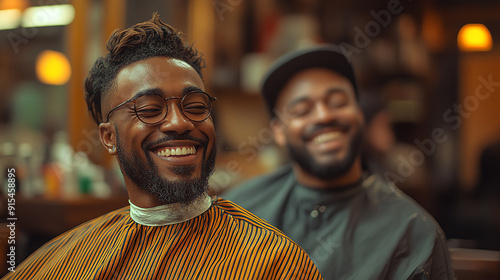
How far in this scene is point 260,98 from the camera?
10.4 ft

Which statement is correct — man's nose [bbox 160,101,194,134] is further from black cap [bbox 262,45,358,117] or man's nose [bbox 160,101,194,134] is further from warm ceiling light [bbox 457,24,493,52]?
warm ceiling light [bbox 457,24,493,52]

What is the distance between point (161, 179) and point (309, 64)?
0.69 metres

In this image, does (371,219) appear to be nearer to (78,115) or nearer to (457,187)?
(78,115)

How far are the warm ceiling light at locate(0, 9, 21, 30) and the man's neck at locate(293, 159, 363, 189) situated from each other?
3.25ft

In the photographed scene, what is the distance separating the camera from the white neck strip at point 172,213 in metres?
1.07

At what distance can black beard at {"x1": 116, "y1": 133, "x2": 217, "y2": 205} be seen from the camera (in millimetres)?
1014

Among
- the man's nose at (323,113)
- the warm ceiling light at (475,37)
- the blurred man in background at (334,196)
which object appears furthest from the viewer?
the warm ceiling light at (475,37)

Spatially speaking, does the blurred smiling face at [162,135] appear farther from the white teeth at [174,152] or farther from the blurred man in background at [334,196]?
the blurred man in background at [334,196]

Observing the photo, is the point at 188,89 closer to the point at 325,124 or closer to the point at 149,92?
the point at 149,92

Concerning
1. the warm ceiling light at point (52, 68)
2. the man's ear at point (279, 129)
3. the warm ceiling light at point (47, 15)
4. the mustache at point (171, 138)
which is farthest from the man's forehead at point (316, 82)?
the warm ceiling light at point (52, 68)

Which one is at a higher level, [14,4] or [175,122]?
[14,4]

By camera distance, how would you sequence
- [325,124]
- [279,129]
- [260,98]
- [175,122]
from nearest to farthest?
[175,122], [325,124], [279,129], [260,98]

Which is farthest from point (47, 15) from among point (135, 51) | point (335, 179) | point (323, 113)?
point (335, 179)

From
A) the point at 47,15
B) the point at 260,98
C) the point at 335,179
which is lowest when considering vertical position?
the point at 260,98
